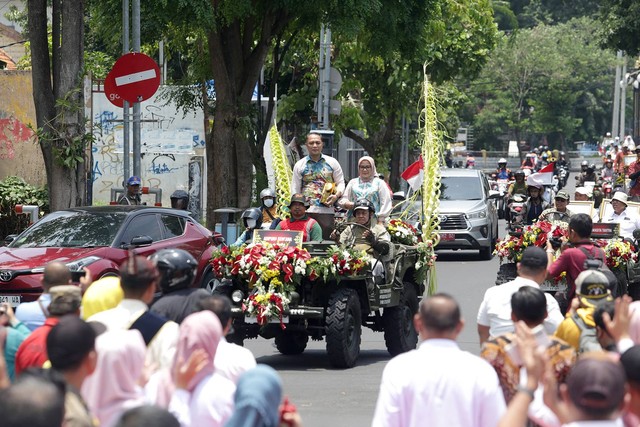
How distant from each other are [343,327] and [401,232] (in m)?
2.13

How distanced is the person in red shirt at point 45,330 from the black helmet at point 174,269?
20.7 inches

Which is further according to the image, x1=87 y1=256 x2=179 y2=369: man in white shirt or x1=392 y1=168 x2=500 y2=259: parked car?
A: x1=392 y1=168 x2=500 y2=259: parked car

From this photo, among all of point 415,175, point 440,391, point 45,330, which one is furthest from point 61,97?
point 440,391

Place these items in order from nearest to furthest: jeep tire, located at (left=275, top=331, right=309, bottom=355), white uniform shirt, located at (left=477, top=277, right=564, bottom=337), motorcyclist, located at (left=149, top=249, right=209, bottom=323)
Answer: motorcyclist, located at (left=149, top=249, right=209, bottom=323)
white uniform shirt, located at (left=477, top=277, right=564, bottom=337)
jeep tire, located at (left=275, top=331, right=309, bottom=355)

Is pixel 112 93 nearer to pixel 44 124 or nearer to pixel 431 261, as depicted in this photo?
pixel 44 124

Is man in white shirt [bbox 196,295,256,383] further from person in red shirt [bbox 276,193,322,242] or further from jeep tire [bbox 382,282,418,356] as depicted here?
jeep tire [bbox 382,282,418,356]

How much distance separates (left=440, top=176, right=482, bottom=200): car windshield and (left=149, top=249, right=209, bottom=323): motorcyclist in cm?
2134

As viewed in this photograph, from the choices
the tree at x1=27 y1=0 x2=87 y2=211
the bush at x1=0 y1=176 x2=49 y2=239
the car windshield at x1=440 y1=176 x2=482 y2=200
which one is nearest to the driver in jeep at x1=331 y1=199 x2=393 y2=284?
the tree at x1=27 y1=0 x2=87 y2=211

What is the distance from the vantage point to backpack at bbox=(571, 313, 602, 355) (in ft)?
24.2

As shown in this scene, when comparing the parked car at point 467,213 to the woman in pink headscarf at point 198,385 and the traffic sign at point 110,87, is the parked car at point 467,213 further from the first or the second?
the woman in pink headscarf at point 198,385

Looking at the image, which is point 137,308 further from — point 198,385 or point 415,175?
point 415,175

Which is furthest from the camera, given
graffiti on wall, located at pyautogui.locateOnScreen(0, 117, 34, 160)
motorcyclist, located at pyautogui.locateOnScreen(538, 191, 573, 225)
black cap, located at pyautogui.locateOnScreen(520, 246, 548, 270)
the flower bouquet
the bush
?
graffiti on wall, located at pyautogui.locateOnScreen(0, 117, 34, 160)

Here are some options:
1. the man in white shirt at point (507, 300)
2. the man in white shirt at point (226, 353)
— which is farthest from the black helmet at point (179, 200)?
the man in white shirt at point (226, 353)

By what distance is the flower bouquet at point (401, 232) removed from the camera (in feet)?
50.4
